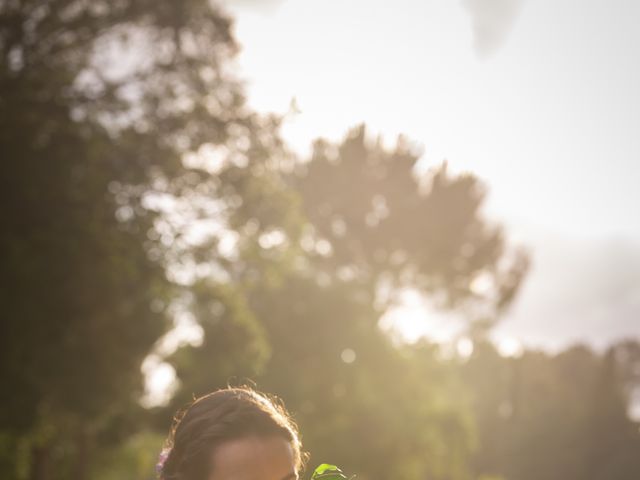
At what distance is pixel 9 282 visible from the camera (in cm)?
1444

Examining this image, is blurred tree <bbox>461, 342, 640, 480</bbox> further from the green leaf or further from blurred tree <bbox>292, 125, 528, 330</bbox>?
the green leaf

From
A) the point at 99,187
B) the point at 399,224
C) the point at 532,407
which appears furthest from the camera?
the point at 532,407

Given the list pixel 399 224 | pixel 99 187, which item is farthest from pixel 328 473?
pixel 399 224

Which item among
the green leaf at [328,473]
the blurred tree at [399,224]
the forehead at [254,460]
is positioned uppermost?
the blurred tree at [399,224]

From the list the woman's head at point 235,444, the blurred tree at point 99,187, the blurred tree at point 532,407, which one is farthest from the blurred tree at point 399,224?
the woman's head at point 235,444

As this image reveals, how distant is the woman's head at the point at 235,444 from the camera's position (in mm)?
2424

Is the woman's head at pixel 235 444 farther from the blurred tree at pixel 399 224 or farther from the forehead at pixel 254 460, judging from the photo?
the blurred tree at pixel 399 224

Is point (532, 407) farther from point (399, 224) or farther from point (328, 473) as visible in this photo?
point (328, 473)

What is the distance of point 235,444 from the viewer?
8.09ft

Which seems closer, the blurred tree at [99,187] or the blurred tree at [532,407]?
the blurred tree at [99,187]

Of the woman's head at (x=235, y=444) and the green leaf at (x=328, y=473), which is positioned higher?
the woman's head at (x=235, y=444)

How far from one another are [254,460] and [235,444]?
0.08 metres

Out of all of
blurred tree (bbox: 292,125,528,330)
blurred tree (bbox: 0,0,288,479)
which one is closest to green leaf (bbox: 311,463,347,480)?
blurred tree (bbox: 0,0,288,479)

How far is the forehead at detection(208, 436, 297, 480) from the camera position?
2402 mm
